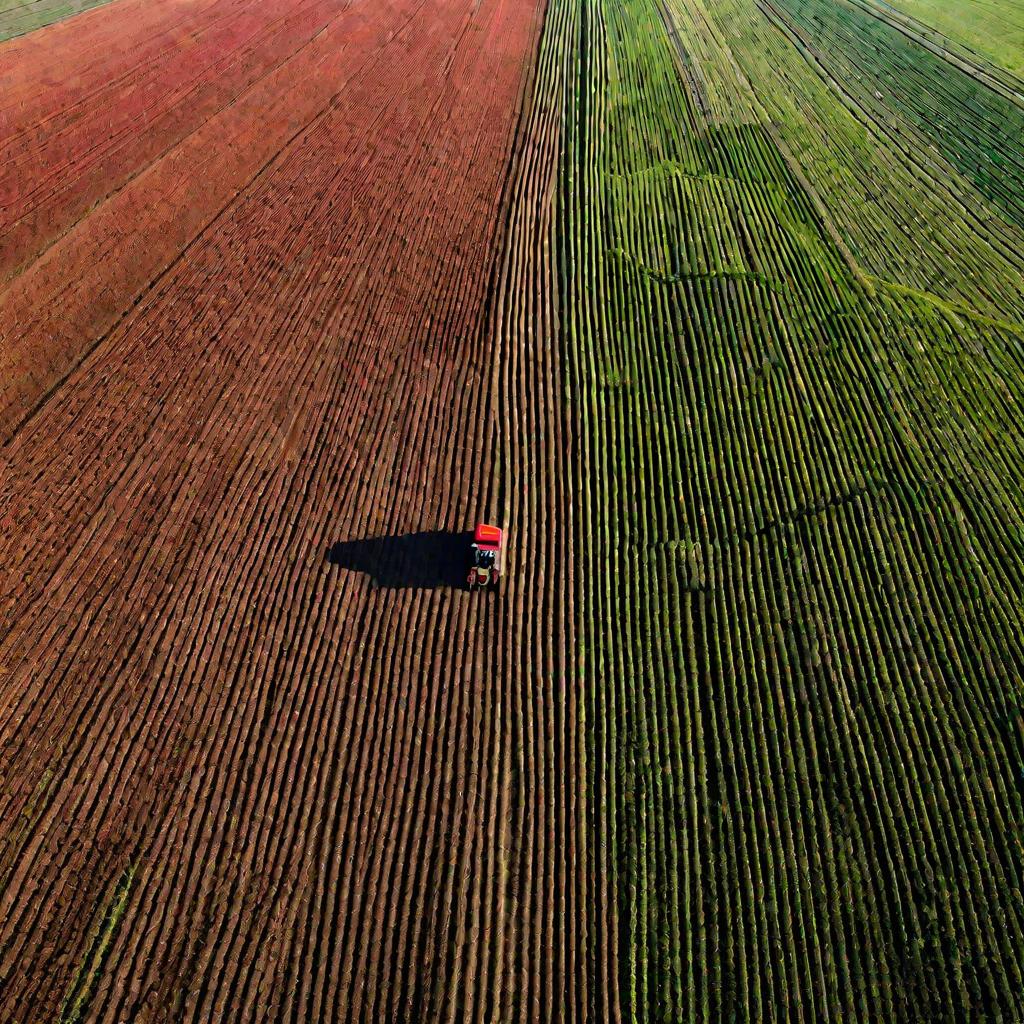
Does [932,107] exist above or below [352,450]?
above

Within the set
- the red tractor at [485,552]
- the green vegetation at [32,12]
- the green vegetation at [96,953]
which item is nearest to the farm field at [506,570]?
the green vegetation at [96,953]

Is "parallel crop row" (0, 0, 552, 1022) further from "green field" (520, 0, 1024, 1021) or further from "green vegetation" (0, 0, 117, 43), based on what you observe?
"green vegetation" (0, 0, 117, 43)

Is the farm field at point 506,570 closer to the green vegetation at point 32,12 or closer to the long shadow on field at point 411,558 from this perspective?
the long shadow on field at point 411,558

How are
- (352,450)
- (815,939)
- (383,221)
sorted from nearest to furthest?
(815,939), (352,450), (383,221)

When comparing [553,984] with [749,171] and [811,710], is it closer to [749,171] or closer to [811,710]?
[811,710]

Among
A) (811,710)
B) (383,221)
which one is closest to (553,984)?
(811,710)

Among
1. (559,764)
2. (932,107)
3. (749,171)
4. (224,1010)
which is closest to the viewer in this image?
(224,1010)
